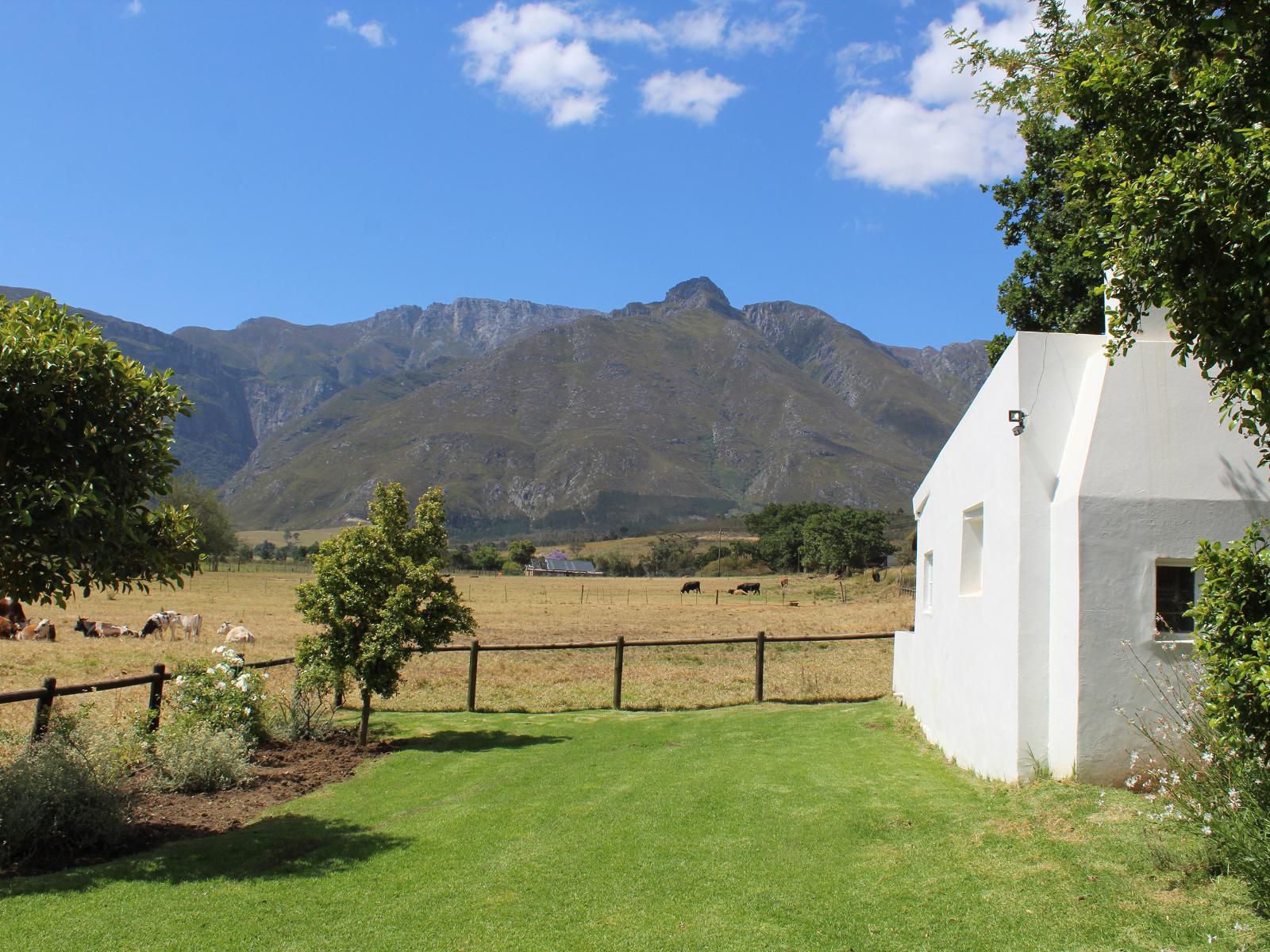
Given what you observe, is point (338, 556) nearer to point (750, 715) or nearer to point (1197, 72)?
point (750, 715)

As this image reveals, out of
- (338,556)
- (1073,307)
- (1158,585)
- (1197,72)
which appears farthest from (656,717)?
(1197,72)

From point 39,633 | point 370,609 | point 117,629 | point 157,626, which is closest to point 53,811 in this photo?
point 370,609

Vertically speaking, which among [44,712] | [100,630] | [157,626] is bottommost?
[100,630]

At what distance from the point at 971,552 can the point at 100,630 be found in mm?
26334

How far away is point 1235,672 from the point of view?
4812mm

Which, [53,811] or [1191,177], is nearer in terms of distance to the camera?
[1191,177]

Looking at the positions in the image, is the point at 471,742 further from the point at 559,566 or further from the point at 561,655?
the point at 559,566

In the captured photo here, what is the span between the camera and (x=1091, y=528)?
27.0 ft

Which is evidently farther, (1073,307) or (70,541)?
(1073,307)

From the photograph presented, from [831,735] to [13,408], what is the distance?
414 inches

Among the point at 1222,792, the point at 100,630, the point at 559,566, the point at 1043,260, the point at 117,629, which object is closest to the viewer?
the point at 1222,792

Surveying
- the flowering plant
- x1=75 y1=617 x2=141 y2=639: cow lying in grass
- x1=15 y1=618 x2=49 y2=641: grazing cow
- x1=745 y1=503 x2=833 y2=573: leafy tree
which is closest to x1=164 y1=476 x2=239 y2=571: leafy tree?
x1=75 y1=617 x2=141 y2=639: cow lying in grass

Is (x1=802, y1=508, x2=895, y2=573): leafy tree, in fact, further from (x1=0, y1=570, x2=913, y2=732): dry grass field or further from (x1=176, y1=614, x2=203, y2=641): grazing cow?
(x1=176, y1=614, x2=203, y2=641): grazing cow

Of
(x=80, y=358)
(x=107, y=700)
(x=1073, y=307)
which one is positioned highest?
(x=1073, y=307)
